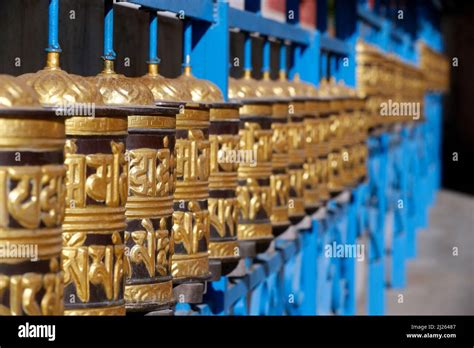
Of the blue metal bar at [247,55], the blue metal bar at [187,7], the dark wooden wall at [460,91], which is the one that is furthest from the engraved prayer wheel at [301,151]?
the dark wooden wall at [460,91]

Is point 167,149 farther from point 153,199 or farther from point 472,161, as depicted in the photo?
point 472,161

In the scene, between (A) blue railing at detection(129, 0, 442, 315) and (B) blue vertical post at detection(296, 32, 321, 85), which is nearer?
(A) blue railing at detection(129, 0, 442, 315)

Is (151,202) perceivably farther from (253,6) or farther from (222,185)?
(253,6)

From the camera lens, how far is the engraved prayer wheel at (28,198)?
198 centimetres

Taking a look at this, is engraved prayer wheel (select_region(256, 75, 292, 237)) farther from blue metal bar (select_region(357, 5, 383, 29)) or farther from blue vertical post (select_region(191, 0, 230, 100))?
blue metal bar (select_region(357, 5, 383, 29))

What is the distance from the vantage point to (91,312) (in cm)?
235

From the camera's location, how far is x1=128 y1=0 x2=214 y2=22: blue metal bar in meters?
3.26

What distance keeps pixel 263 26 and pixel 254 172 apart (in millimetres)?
1178

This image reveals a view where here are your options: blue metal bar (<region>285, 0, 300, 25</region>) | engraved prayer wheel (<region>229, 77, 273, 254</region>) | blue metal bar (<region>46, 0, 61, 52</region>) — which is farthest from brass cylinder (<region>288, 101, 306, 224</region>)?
blue metal bar (<region>46, 0, 61, 52</region>)

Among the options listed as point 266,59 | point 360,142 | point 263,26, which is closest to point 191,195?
point 266,59

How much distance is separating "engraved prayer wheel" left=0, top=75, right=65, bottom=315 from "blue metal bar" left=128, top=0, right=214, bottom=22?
107 centimetres

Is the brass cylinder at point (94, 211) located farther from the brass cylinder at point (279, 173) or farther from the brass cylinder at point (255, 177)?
the brass cylinder at point (279, 173)

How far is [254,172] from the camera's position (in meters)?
4.06

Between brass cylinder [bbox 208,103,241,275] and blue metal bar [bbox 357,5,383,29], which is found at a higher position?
blue metal bar [bbox 357,5,383,29]
